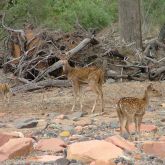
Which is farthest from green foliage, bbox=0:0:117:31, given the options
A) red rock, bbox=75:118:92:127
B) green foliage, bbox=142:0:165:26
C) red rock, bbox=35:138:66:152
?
red rock, bbox=35:138:66:152

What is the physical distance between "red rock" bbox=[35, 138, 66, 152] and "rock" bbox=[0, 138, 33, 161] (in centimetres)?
30

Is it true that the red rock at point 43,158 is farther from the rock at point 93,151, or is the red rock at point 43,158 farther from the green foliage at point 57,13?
the green foliage at point 57,13

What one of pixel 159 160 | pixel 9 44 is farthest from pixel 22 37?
pixel 159 160

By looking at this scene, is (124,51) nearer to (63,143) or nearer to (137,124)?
(137,124)

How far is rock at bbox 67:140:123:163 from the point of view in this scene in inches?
350

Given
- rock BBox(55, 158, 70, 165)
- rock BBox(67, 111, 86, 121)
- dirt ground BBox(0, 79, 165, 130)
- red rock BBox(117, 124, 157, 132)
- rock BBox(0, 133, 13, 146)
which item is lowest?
dirt ground BBox(0, 79, 165, 130)

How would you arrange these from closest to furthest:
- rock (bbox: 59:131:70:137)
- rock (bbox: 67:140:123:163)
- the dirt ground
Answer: rock (bbox: 67:140:123:163), rock (bbox: 59:131:70:137), the dirt ground

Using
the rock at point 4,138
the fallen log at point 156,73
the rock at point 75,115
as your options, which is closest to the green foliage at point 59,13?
the fallen log at point 156,73

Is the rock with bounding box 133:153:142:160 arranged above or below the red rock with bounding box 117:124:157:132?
above

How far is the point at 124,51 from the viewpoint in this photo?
68.0 feet

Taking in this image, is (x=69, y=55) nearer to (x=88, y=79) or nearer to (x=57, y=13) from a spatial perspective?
(x=88, y=79)

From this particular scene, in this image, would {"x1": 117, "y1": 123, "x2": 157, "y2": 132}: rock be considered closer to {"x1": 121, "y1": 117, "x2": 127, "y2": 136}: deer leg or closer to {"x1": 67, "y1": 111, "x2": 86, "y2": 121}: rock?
{"x1": 121, "y1": 117, "x2": 127, "y2": 136}: deer leg

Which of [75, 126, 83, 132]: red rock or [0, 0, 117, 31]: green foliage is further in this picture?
[0, 0, 117, 31]: green foliage

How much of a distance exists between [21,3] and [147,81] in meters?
13.0
